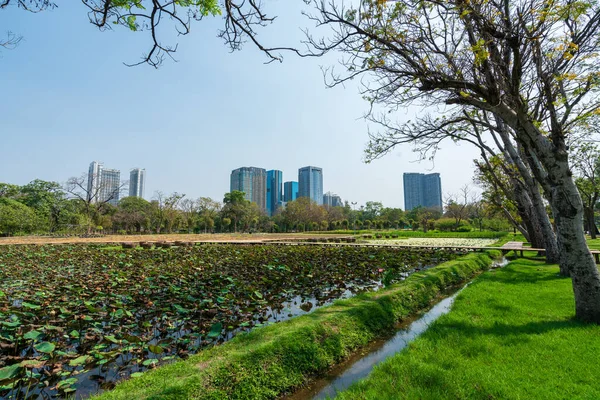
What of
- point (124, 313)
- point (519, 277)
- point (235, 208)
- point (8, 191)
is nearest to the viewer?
point (124, 313)

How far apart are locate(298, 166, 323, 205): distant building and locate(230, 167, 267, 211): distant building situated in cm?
1850

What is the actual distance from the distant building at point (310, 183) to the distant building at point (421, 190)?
99.1 ft

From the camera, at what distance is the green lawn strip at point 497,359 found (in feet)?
7.75

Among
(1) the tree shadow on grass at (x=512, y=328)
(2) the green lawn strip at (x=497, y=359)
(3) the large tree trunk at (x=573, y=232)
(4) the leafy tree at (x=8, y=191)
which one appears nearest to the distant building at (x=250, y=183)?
(4) the leafy tree at (x=8, y=191)

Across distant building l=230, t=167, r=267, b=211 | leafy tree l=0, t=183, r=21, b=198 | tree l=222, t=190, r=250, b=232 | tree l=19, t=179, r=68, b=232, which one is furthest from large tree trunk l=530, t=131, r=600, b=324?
distant building l=230, t=167, r=267, b=211

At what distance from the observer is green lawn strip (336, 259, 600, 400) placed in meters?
2.36

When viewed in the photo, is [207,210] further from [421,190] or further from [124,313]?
[421,190]

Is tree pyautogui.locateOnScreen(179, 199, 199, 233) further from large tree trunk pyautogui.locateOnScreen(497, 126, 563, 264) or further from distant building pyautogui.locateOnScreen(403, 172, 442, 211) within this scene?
distant building pyautogui.locateOnScreen(403, 172, 442, 211)

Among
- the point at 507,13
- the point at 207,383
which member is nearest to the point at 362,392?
the point at 207,383

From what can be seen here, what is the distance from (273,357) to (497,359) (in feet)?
7.37

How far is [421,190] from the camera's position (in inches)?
3477

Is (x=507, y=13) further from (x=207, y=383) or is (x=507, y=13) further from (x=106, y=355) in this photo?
(x=106, y=355)

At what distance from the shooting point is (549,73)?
14.6ft

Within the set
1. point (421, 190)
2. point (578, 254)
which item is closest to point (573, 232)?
point (578, 254)
